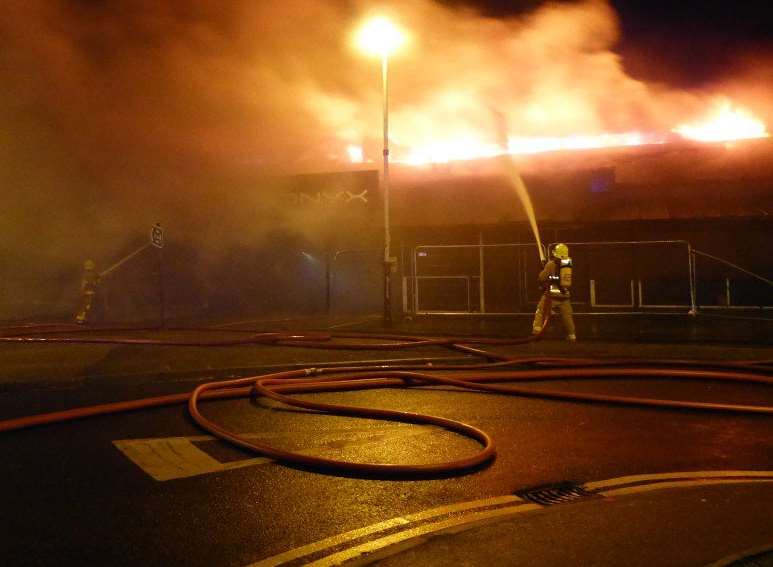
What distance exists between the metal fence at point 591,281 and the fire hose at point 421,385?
254 inches

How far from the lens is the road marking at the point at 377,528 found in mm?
2621

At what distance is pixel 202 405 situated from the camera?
18.2 ft

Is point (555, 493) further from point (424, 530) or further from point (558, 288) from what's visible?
point (558, 288)

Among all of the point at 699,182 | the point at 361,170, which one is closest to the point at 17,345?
the point at 361,170

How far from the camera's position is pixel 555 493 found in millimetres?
3410

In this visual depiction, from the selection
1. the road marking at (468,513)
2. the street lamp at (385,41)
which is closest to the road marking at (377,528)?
the road marking at (468,513)

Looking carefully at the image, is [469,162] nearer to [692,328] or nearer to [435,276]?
[435,276]

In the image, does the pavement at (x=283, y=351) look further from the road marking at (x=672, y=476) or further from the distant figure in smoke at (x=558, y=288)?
the road marking at (x=672, y=476)

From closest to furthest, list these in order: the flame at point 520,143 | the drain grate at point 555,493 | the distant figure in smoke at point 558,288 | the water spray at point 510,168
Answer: the drain grate at point 555,493 → the distant figure in smoke at point 558,288 → the water spray at point 510,168 → the flame at point 520,143

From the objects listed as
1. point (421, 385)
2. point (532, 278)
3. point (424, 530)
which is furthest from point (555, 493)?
point (532, 278)

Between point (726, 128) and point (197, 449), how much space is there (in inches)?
718

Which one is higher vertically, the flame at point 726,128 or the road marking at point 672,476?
the flame at point 726,128

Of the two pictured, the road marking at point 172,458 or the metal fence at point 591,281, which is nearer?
the road marking at point 172,458

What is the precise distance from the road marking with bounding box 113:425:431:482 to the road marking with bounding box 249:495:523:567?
3.71 ft
